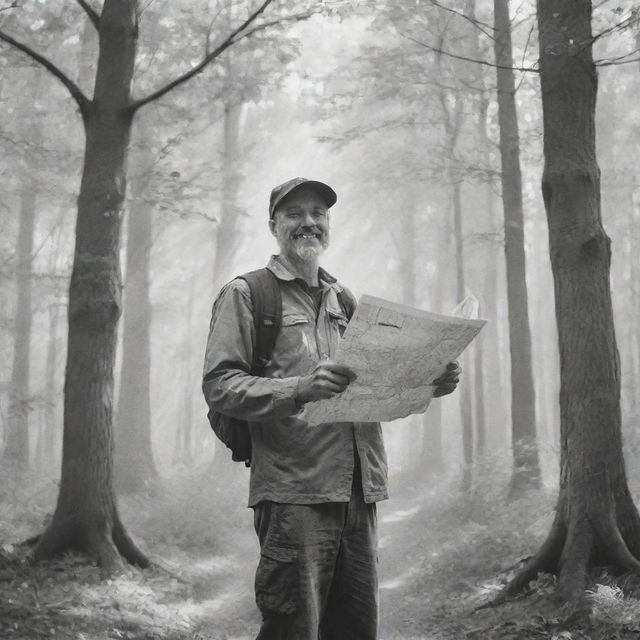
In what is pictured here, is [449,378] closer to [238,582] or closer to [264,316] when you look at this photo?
[264,316]

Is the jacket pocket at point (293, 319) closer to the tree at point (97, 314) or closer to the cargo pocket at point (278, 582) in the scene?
the cargo pocket at point (278, 582)

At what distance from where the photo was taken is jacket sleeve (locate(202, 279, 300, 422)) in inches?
99.0

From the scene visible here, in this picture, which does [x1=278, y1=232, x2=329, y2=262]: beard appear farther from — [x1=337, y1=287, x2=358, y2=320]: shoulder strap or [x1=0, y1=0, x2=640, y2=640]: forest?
[x1=0, y1=0, x2=640, y2=640]: forest

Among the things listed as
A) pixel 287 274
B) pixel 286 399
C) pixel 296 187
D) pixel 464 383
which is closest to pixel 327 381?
pixel 286 399

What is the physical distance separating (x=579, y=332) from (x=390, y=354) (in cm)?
383

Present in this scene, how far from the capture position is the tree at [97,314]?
262 inches

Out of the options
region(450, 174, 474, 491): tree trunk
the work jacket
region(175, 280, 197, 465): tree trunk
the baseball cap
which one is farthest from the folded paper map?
region(175, 280, 197, 465): tree trunk

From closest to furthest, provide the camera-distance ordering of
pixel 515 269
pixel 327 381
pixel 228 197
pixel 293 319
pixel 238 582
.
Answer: pixel 327 381 → pixel 293 319 → pixel 238 582 → pixel 515 269 → pixel 228 197

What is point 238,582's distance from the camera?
8344 mm

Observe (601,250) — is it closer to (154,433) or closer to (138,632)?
(138,632)

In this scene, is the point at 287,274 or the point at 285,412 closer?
the point at 285,412

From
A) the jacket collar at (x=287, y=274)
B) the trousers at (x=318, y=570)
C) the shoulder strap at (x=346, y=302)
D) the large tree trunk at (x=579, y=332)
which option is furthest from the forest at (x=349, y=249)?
the jacket collar at (x=287, y=274)

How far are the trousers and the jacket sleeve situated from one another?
0.45m

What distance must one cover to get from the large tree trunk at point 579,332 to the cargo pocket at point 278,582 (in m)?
3.33
